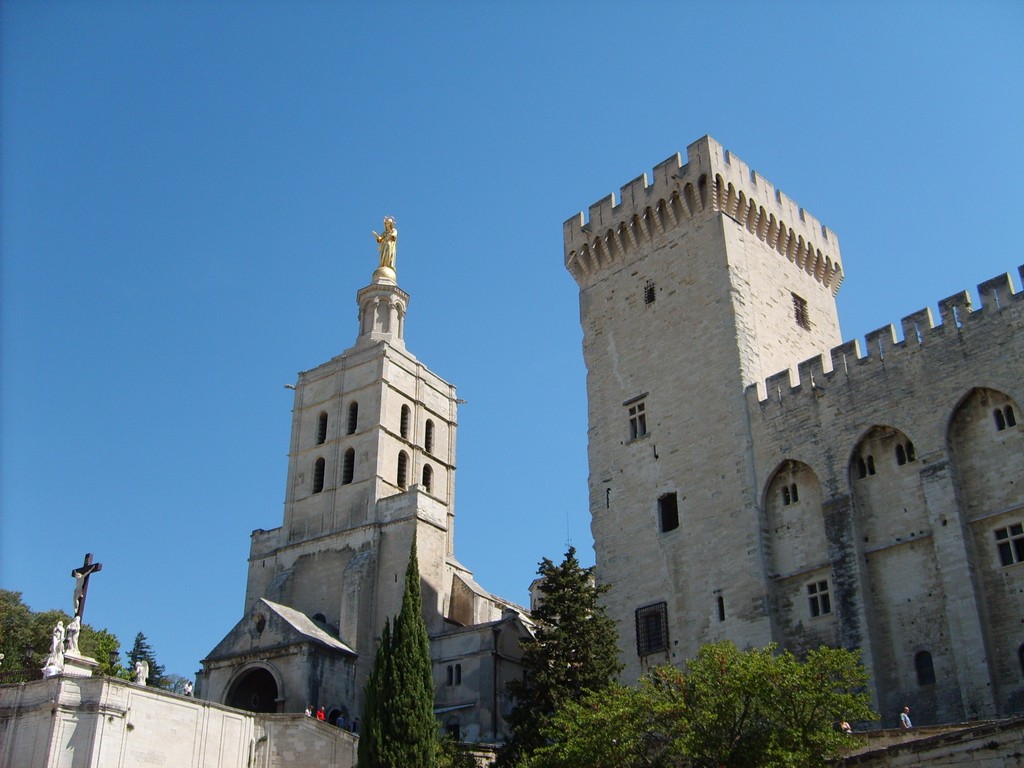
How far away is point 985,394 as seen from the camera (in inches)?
A: 1041

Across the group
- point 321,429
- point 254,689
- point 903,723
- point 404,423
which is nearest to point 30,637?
point 254,689

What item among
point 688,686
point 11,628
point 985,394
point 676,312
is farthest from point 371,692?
point 11,628

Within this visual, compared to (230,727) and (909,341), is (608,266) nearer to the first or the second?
(909,341)

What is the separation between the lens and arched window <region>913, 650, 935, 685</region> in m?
25.6

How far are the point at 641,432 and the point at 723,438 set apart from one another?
3.19m

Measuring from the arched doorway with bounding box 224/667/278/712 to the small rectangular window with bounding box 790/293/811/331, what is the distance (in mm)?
21960

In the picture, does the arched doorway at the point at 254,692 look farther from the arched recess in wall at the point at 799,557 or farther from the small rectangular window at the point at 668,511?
the arched recess in wall at the point at 799,557

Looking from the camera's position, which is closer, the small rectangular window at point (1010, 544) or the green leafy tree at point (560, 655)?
the small rectangular window at point (1010, 544)

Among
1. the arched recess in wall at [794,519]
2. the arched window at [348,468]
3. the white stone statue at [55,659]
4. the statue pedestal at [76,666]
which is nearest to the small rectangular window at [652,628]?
the arched recess in wall at [794,519]

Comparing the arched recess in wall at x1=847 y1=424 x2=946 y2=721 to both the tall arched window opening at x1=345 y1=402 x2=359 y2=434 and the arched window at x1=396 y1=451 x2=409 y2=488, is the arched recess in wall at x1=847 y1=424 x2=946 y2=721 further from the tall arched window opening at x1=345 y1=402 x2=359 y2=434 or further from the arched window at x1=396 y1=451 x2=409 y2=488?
the tall arched window opening at x1=345 y1=402 x2=359 y2=434

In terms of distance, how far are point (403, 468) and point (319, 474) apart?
3.78 meters

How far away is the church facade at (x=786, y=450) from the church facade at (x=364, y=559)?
30.1 ft

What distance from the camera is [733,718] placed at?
814 inches

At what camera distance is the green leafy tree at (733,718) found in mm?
20109
